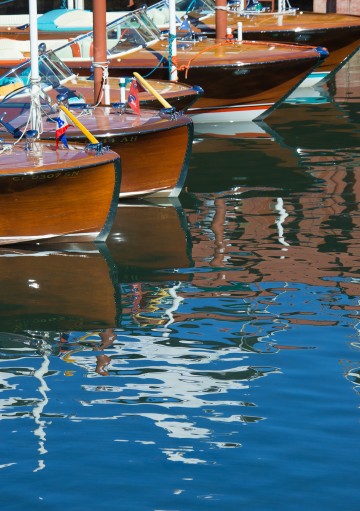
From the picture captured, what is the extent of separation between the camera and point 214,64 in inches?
782

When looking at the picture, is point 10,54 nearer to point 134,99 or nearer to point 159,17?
point 159,17

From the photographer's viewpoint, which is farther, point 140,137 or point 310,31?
point 310,31

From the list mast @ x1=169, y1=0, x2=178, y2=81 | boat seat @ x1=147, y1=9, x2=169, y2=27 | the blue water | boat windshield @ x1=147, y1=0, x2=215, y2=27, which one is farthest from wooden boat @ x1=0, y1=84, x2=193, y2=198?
boat windshield @ x1=147, y1=0, x2=215, y2=27

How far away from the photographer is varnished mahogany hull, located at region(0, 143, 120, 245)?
11.8 m

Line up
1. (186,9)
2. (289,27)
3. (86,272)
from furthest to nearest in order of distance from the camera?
(186,9) < (289,27) < (86,272)

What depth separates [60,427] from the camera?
788 cm

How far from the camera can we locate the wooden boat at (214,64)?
65.1 ft

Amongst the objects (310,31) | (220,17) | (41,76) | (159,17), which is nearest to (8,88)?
(41,76)

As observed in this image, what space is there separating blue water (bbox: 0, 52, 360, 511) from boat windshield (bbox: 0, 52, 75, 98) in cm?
227

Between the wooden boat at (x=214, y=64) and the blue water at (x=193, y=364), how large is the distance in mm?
5336

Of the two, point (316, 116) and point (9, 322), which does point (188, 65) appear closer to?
point (316, 116)

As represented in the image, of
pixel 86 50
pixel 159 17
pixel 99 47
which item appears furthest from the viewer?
pixel 159 17

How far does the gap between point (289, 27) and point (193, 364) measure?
55.5 ft

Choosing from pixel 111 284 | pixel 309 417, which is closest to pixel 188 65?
pixel 111 284
